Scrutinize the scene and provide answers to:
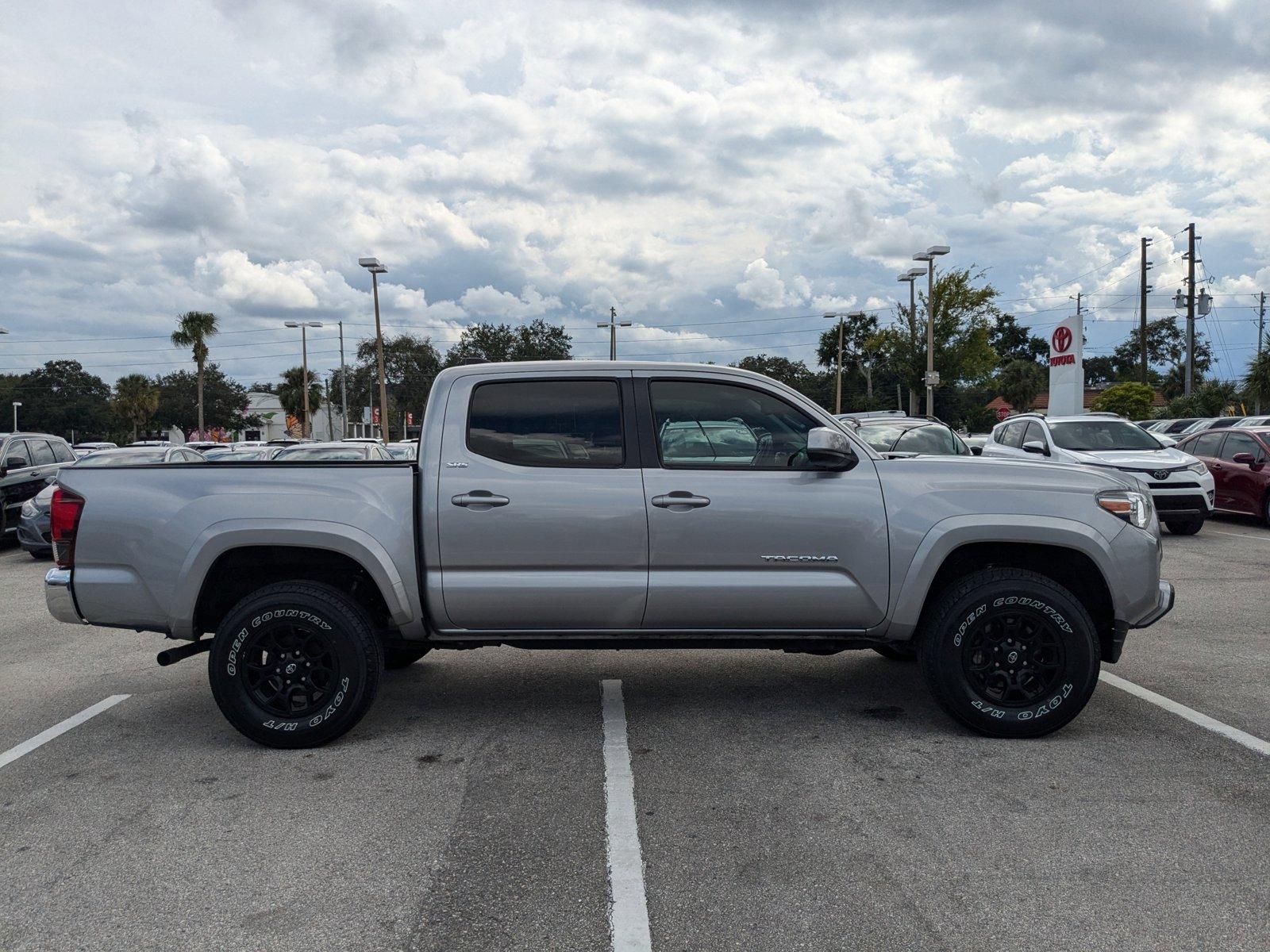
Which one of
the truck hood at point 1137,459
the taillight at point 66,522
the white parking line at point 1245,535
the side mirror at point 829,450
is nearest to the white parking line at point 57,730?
the taillight at point 66,522

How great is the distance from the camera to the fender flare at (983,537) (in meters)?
4.88

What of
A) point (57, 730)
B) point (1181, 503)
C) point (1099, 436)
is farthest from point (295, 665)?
point (1099, 436)

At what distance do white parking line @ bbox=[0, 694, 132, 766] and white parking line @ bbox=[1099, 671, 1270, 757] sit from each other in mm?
5848

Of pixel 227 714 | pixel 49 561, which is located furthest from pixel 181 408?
pixel 227 714

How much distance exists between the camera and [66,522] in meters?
4.98

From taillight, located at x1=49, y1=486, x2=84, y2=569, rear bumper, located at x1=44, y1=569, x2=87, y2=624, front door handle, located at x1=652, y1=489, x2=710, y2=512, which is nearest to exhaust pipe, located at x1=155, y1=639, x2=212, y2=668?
rear bumper, located at x1=44, y1=569, x2=87, y2=624

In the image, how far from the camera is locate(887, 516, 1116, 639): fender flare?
4.88 metres

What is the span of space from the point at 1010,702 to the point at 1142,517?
1.13 meters

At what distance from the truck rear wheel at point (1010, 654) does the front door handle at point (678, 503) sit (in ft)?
4.20

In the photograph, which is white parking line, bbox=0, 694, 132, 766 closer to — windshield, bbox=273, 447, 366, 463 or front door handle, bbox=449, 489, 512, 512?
front door handle, bbox=449, 489, 512, 512

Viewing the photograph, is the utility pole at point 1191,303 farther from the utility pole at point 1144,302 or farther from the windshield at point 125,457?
the windshield at point 125,457

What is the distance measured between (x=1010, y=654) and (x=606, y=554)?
2017 mm

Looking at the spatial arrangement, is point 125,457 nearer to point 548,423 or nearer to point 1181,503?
point 548,423

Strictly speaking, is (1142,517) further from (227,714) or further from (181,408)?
(181,408)
